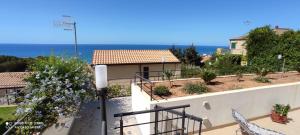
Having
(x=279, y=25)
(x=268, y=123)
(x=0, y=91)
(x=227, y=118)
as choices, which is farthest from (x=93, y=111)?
(x=279, y=25)

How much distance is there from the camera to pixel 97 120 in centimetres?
737

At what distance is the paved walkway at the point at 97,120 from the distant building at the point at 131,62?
7.48 meters

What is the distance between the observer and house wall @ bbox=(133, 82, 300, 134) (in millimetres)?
5943

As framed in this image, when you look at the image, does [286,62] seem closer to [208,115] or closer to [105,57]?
[208,115]

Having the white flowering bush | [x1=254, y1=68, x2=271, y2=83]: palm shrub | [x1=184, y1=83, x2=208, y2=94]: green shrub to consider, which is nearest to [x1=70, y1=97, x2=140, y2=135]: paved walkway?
the white flowering bush

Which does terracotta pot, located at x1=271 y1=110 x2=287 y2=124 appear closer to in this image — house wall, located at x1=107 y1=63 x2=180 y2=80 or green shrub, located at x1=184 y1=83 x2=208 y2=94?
green shrub, located at x1=184 y1=83 x2=208 y2=94

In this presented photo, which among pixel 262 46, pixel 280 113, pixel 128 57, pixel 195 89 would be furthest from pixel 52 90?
pixel 262 46

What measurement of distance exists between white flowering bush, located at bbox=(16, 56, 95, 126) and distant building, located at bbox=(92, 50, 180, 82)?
35.3ft


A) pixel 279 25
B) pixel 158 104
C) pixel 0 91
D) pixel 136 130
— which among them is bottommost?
pixel 0 91

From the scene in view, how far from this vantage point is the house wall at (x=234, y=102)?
5.94m

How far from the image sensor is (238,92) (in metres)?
6.66

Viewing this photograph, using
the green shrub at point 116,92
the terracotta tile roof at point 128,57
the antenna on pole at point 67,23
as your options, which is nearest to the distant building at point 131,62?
the terracotta tile roof at point 128,57

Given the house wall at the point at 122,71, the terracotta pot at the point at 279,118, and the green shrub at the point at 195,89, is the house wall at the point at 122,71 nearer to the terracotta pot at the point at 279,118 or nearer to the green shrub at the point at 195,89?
the green shrub at the point at 195,89

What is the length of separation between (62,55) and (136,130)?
13.0 feet
